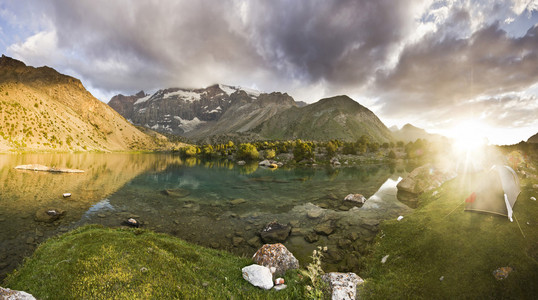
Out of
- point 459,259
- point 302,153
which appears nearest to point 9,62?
point 302,153

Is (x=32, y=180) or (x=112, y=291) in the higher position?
(x=112, y=291)

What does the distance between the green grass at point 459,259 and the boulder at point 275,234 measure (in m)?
7.92

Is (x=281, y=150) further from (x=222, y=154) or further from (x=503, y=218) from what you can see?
(x=503, y=218)

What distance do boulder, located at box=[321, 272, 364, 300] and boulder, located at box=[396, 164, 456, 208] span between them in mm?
26194

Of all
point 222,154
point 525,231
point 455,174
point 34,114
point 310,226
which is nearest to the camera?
point 525,231

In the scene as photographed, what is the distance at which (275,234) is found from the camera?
63.6 feet

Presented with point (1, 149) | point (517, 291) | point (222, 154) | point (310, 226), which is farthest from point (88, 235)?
point (222, 154)

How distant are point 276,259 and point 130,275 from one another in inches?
305

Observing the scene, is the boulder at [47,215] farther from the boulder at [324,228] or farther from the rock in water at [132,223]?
the boulder at [324,228]

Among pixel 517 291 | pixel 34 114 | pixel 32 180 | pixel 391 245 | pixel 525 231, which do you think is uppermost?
pixel 34 114

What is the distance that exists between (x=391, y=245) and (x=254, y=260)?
35.8 feet

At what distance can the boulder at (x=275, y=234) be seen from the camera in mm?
18953

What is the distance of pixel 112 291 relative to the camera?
8273mm

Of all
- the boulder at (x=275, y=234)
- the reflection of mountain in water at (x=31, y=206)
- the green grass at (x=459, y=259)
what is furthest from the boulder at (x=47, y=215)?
the green grass at (x=459, y=259)
